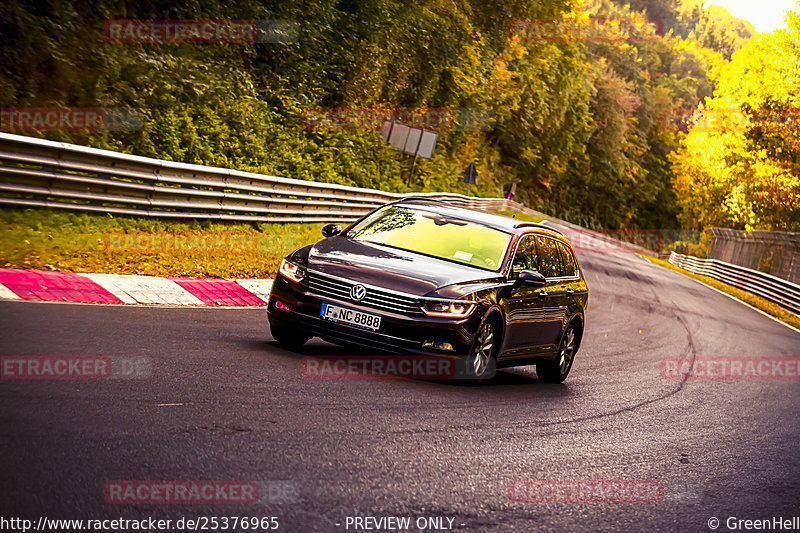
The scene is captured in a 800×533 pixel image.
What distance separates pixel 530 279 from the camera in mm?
9422

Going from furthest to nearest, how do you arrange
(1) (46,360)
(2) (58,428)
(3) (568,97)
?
(3) (568,97) → (1) (46,360) → (2) (58,428)

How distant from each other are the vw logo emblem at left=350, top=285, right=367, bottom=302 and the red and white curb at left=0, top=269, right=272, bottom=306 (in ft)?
10.0

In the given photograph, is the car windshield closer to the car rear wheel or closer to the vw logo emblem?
the car rear wheel

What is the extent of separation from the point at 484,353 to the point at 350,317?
136cm

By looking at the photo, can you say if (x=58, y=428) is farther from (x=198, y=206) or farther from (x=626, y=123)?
(x=626, y=123)

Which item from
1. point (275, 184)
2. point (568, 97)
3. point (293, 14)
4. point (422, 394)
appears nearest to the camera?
point (422, 394)

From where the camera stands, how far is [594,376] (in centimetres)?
1163

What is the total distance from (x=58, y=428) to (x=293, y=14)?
87.6 ft

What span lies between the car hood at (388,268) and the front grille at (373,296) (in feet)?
0.19

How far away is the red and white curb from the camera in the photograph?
988 centimetres

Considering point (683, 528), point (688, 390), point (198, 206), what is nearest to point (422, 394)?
point (683, 528)
